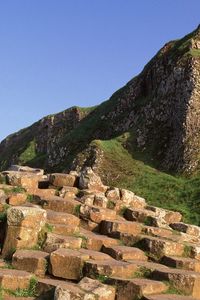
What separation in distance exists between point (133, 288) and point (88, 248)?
347 centimetres

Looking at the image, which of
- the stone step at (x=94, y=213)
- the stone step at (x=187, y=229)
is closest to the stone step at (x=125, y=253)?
the stone step at (x=94, y=213)

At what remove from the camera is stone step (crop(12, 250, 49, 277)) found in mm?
11891

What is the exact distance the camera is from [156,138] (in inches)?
1663

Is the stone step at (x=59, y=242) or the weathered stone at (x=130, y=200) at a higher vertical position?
the weathered stone at (x=130, y=200)

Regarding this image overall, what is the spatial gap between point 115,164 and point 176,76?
33.3 ft

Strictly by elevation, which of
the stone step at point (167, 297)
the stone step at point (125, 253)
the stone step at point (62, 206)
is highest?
the stone step at point (62, 206)

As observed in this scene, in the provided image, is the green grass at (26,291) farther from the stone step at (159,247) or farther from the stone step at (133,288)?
the stone step at (159,247)

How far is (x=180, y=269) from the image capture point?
42.0ft

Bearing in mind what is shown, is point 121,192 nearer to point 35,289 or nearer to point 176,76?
point 35,289

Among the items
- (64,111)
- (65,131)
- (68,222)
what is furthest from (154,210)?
(64,111)

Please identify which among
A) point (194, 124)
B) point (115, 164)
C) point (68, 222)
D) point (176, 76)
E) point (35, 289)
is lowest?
point (35, 289)

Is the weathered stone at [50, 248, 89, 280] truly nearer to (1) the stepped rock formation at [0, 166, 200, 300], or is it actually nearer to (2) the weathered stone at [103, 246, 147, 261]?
(1) the stepped rock formation at [0, 166, 200, 300]

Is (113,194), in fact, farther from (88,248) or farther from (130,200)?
(88,248)

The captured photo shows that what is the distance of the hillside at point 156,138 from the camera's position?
3462 centimetres
